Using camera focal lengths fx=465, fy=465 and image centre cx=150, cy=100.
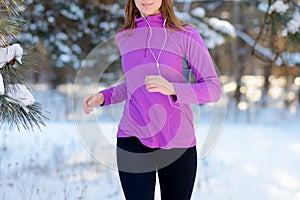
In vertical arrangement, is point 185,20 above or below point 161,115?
above

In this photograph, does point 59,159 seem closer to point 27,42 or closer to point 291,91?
point 27,42

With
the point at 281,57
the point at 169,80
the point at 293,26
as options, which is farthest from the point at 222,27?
the point at 169,80

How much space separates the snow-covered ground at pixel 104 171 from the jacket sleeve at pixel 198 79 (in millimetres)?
562

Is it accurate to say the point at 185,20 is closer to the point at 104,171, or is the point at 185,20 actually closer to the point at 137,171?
the point at 104,171

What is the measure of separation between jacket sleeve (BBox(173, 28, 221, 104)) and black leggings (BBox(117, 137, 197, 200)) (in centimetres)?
21

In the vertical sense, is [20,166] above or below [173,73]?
below

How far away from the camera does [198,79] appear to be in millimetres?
1603

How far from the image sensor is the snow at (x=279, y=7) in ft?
9.85

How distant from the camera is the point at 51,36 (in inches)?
193

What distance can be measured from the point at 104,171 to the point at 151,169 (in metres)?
2.41

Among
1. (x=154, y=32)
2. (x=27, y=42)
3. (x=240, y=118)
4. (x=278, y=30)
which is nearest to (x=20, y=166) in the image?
(x=27, y=42)

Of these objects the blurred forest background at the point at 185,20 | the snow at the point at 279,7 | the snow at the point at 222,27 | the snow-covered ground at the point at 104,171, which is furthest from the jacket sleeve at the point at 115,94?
the snow at the point at 222,27

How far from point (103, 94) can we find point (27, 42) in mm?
3134

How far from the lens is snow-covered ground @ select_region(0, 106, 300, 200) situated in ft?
10.8
